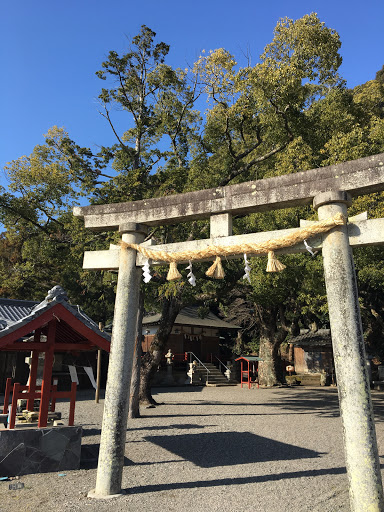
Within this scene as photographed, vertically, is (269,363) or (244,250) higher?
(244,250)

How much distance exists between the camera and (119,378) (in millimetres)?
5191

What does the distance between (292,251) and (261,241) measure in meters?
0.44

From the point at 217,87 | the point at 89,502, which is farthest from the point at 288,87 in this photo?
the point at 89,502

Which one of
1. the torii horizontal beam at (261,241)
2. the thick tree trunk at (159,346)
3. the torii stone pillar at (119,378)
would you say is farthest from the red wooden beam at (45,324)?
the thick tree trunk at (159,346)

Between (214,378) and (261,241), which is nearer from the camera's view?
(261,241)

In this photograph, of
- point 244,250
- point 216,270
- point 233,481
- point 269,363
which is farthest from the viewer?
point 269,363

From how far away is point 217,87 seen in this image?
1316 centimetres

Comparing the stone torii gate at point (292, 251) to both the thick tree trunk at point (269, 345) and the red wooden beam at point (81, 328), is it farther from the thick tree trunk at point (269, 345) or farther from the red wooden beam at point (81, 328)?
the thick tree trunk at point (269, 345)

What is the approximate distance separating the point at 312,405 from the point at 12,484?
12.9m

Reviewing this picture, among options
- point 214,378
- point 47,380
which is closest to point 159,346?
point 47,380

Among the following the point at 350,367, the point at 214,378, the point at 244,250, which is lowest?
the point at 214,378

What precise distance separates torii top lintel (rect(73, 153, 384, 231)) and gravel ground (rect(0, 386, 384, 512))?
3.88m

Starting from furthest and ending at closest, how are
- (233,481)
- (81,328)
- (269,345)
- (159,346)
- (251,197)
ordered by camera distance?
(269,345), (159,346), (81,328), (233,481), (251,197)

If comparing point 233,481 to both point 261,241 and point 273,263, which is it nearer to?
point 273,263
